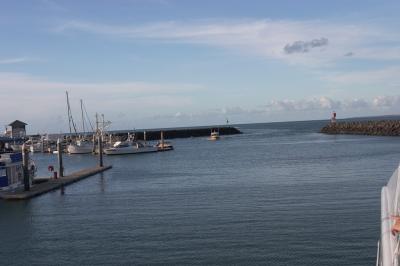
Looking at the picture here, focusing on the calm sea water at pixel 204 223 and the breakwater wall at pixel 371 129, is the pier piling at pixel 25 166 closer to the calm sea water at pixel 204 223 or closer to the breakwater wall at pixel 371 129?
the calm sea water at pixel 204 223

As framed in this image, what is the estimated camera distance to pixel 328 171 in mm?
49000

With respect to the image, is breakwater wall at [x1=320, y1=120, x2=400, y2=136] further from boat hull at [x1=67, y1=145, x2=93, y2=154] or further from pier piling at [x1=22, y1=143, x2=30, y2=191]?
pier piling at [x1=22, y1=143, x2=30, y2=191]

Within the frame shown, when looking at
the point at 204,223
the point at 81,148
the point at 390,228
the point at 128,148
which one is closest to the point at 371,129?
the point at 128,148

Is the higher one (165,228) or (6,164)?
(6,164)

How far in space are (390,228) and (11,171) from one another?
3532 cm

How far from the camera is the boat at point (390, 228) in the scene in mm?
7851

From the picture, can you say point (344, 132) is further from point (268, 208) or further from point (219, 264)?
point (219, 264)

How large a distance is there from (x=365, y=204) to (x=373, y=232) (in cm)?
669

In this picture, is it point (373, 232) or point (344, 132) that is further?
point (344, 132)

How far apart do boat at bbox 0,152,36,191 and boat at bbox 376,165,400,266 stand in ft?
107

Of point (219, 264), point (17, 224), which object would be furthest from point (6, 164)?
point (219, 264)

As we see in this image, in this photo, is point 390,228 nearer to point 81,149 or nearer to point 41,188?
point 41,188

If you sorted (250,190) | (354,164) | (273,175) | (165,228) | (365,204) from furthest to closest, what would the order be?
(354,164)
(273,175)
(250,190)
(365,204)
(165,228)

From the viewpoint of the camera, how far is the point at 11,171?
131ft
